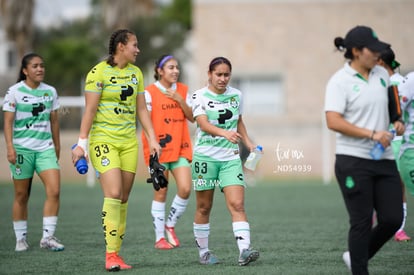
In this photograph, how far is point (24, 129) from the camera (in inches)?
410

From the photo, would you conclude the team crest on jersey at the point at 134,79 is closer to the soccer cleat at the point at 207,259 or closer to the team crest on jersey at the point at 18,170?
the soccer cleat at the point at 207,259

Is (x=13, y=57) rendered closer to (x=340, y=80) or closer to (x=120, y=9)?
(x=120, y=9)

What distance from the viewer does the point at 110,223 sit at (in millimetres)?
8523

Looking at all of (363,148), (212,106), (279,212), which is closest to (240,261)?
(212,106)

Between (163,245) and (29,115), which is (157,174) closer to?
(163,245)

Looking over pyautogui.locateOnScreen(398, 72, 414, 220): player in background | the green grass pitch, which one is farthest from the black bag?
the green grass pitch

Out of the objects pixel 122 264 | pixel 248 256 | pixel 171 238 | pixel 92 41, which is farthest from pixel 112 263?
pixel 92 41

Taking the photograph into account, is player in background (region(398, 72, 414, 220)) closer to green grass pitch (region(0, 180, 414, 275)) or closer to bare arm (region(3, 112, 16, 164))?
green grass pitch (region(0, 180, 414, 275))

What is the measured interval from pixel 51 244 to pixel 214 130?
304cm

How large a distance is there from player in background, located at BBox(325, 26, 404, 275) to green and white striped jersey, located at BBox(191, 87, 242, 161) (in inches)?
77.3

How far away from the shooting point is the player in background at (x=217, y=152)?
8625 millimetres

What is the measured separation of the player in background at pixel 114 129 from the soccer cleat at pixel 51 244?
5.31 feet

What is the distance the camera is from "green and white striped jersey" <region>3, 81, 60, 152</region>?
33.9 feet

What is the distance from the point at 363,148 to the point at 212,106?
2225 millimetres
